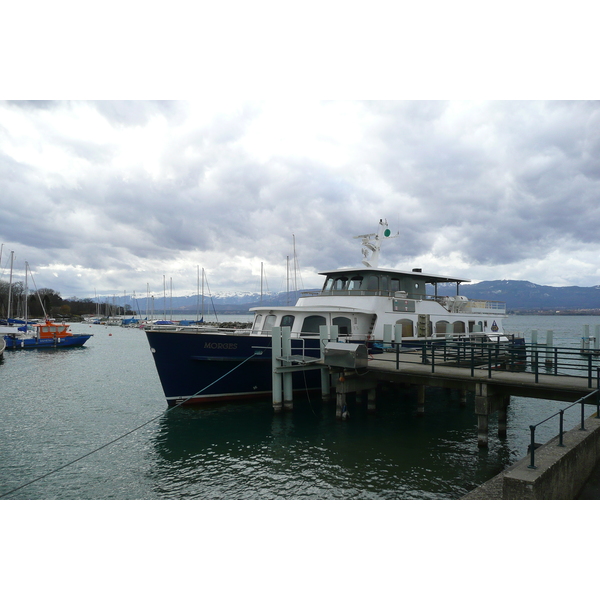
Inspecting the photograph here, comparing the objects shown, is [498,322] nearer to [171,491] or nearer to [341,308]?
[341,308]

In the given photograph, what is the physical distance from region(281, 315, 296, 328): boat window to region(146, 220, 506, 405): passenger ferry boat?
5 centimetres

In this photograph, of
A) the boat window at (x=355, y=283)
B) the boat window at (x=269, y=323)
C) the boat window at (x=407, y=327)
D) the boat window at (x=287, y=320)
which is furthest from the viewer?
the boat window at (x=355, y=283)

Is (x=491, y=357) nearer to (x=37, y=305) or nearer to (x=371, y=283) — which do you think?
(x=371, y=283)

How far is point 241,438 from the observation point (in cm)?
1352

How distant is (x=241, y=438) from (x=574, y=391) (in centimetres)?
967

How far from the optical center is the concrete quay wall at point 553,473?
253 inches

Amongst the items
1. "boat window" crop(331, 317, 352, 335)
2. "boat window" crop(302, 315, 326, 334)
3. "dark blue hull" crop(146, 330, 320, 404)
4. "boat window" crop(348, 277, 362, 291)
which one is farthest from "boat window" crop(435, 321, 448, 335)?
"dark blue hull" crop(146, 330, 320, 404)

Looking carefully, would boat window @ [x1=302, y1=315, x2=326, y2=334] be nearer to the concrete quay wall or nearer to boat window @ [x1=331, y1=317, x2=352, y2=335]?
boat window @ [x1=331, y1=317, x2=352, y2=335]

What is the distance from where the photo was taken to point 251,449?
12.5m

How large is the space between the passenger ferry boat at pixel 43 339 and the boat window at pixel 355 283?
4513cm

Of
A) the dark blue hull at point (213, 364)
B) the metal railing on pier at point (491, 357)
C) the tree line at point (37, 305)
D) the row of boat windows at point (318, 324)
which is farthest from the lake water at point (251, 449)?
the tree line at point (37, 305)

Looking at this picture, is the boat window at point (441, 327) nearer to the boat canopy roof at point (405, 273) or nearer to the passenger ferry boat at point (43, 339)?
the boat canopy roof at point (405, 273)

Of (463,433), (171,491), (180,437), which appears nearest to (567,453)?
(463,433)

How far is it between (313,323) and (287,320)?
1.26 meters
